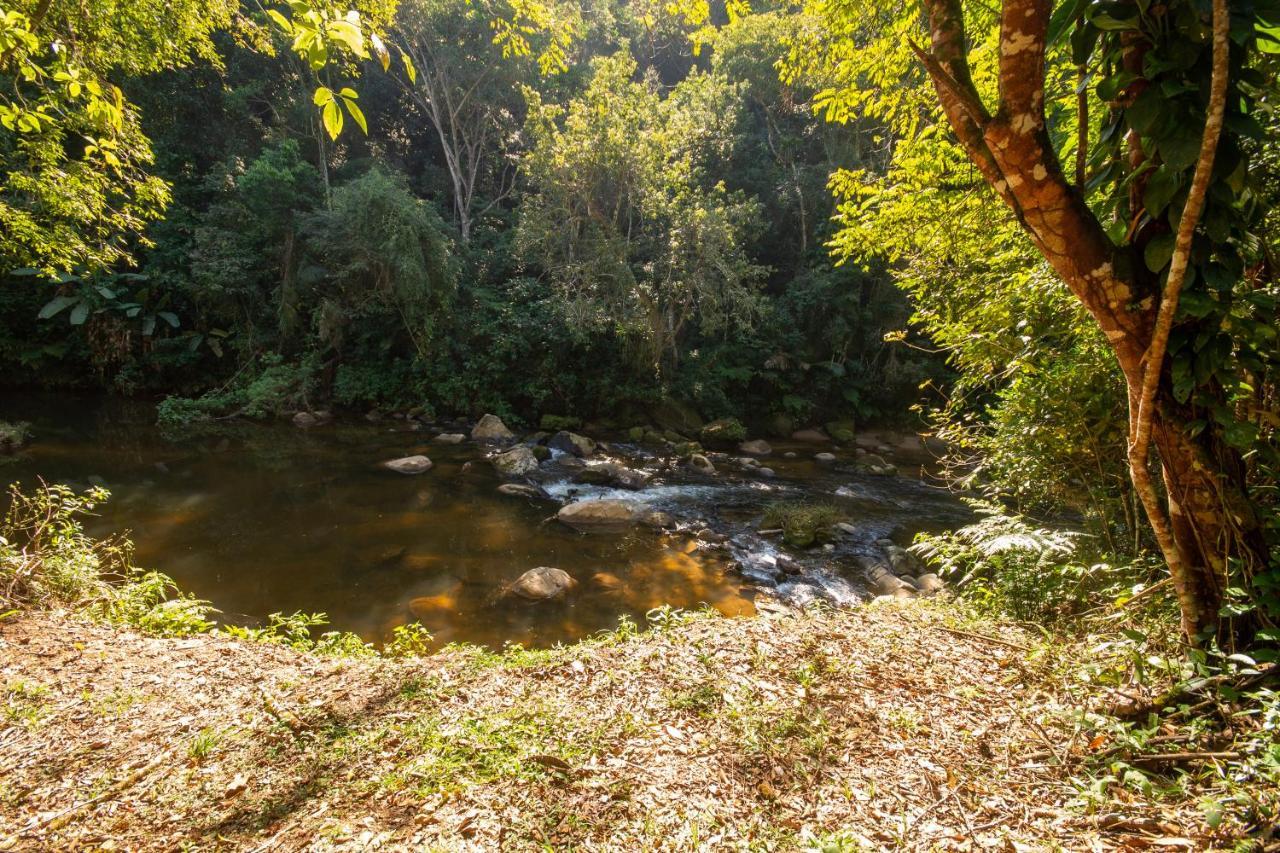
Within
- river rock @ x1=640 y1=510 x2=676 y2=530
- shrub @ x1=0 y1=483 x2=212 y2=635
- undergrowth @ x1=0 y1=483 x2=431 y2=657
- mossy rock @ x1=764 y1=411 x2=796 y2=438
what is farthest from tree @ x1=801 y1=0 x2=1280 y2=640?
mossy rock @ x1=764 y1=411 x2=796 y2=438

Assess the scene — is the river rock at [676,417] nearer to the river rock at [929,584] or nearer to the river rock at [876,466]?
the river rock at [876,466]

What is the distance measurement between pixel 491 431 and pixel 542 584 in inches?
327

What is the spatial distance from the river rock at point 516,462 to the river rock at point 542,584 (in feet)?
15.9

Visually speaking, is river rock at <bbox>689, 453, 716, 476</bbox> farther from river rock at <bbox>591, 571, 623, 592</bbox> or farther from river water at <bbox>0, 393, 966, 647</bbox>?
river rock at <bbox>591, 571, 623, 592</bbox>

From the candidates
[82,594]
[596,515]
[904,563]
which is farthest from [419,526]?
[904,563]

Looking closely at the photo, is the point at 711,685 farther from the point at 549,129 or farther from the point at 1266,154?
the point at 549,129

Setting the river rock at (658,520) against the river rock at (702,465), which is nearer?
the river rock at (658,520)

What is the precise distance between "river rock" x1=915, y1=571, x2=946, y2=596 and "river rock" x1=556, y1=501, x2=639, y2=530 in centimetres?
420

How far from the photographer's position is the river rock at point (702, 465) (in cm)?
1230

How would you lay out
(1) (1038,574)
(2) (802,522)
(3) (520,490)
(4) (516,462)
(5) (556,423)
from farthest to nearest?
(5) (556,423) → (4) (516,462) → (3) (520,490) → (2) (802,522) → (1) (1038,574)

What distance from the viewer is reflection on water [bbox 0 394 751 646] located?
20.6 ft

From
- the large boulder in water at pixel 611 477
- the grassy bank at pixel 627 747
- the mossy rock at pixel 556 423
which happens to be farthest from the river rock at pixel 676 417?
the grassy bank at pixel 627 747

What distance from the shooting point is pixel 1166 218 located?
2062mm

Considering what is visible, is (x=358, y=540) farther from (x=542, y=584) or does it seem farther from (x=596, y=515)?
(x=596, y=515)
